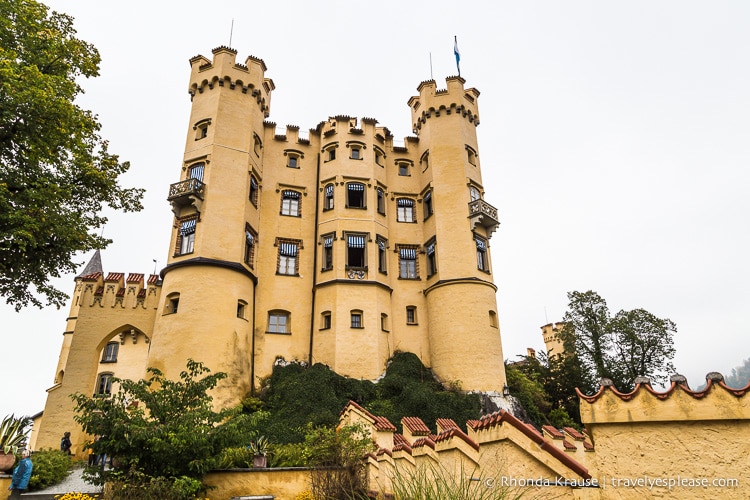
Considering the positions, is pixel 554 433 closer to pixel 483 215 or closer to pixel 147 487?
pixel 147 487

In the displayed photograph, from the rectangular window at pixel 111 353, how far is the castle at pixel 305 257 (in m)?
2.67

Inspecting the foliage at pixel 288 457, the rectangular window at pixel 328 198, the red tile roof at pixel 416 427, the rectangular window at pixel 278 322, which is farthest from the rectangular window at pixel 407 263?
the red tile roof at pixel 416 427

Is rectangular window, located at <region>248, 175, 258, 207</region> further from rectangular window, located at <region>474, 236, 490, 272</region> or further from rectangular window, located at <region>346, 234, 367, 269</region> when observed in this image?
rectangular window, located at <region>474, 236, 490, 272</region>

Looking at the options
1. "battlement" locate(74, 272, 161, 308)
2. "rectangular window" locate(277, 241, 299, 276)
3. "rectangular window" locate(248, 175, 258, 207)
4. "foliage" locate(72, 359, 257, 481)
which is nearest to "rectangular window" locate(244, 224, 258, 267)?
"rectangular window" locate(277, 241, 299, 276)

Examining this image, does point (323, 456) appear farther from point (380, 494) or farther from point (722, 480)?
point (722, 480)

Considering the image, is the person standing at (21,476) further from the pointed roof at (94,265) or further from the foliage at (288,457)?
the pointed roof at (94,265)

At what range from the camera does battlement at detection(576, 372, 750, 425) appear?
4355mm

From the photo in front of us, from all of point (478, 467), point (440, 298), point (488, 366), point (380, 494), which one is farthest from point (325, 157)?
point (478, 467)

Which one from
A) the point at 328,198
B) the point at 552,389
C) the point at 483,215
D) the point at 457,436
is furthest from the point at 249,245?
the point at 552,389

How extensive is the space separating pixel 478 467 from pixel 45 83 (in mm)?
15640

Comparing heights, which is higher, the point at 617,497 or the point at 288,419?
the point at 288,419

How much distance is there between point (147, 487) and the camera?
401 inches

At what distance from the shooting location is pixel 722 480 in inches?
170

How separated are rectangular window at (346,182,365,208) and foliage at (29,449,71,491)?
18.7m
